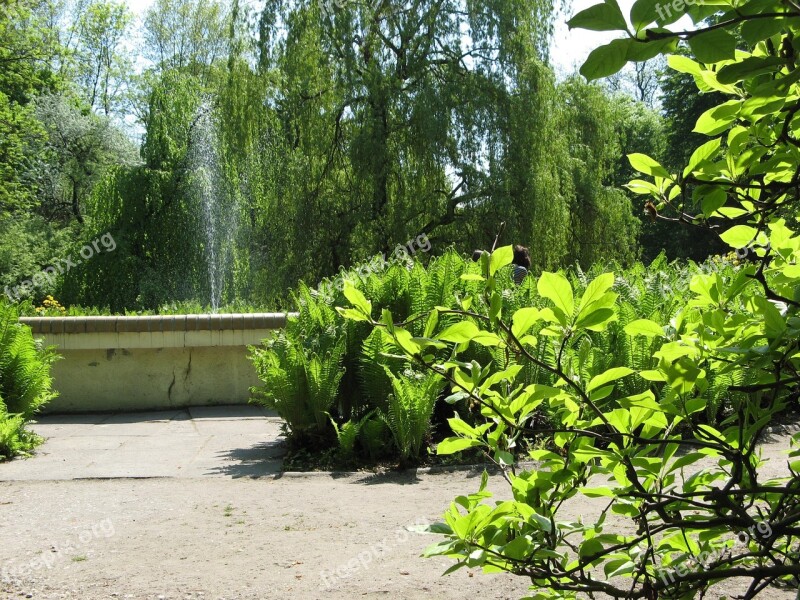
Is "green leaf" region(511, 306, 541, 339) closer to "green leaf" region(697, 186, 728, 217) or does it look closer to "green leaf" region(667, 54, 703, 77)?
"green leaf" region(697, 186, 728, 217)

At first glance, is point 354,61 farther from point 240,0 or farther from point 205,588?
point 205,588

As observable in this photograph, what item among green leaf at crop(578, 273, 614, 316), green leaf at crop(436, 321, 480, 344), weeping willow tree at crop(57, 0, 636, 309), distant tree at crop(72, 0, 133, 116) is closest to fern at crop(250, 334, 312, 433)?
green leaf at crop(436, 321, 480, 344)

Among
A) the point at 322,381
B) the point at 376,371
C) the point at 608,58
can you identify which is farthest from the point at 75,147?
the point at 608,58

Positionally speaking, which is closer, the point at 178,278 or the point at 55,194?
the point at 178,278

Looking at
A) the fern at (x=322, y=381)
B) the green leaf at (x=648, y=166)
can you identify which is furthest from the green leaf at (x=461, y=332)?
the fern at (x=322, y=381)

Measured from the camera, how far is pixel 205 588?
338 cm

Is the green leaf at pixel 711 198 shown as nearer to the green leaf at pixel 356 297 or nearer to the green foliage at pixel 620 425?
Answer: the green foliage at pixel 620 425

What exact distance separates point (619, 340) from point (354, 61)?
13.1 meters

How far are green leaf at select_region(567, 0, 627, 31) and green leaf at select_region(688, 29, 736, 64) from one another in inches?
4.0

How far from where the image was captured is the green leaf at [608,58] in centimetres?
104

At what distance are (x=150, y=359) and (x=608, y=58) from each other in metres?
8.40

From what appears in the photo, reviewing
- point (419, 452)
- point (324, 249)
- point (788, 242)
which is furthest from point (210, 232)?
point (788, 242)

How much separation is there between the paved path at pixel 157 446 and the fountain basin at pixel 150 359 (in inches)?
10.1

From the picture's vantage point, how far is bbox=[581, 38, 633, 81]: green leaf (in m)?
1.04
